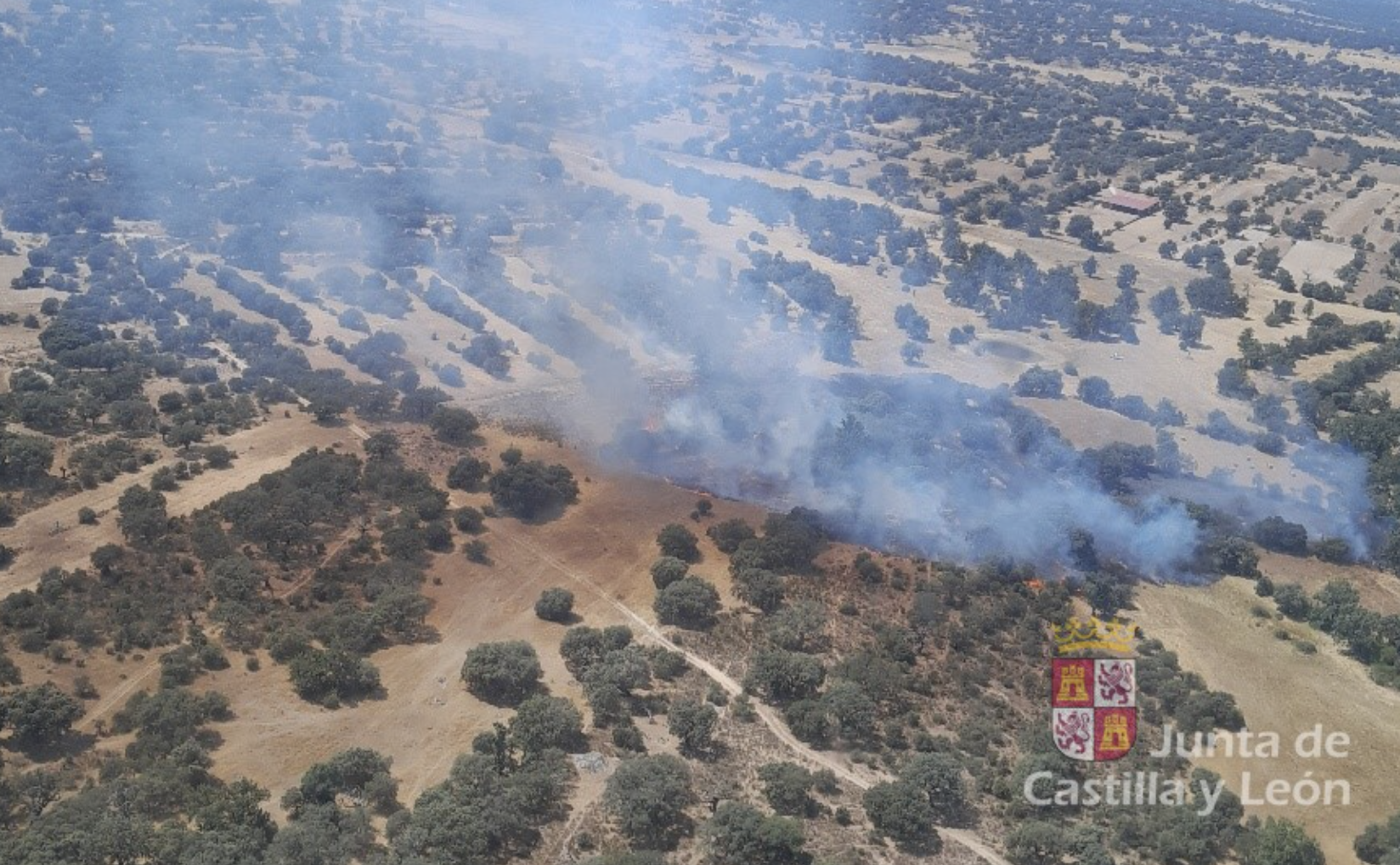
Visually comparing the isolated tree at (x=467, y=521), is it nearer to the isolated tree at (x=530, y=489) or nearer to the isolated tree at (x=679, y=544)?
the isolated tree at (x=530, y=489)

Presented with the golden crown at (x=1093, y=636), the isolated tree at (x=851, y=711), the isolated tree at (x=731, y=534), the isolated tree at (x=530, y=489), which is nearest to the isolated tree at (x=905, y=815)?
the isolated tree at (x=851, y=711)

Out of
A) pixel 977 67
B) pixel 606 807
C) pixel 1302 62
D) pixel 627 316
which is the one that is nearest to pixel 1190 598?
pixel 606 807

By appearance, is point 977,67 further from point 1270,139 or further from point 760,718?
point 760,718

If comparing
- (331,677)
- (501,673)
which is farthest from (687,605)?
(331,677)

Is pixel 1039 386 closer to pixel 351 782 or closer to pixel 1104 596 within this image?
pixel 1104 596

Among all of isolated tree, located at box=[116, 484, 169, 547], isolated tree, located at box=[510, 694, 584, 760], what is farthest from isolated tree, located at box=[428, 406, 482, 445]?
isolated tree, located at box=[510, 694, 584, 760]

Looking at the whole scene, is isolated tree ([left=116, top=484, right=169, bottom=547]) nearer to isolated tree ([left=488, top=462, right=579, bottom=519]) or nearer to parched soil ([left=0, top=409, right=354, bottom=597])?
parched soil ([left=0, top=409, right=354, bottom=597])
